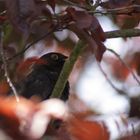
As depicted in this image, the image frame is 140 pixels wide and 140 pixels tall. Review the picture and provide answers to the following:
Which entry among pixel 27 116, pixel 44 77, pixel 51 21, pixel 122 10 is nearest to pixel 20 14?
pixel 51 21

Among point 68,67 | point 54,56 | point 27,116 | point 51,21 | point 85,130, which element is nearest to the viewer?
point 27,116

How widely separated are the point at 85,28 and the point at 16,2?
0.35m

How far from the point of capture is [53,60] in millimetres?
4309

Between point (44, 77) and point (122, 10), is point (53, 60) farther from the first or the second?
point (122, 10)

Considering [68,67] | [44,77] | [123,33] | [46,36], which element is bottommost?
[44,77]

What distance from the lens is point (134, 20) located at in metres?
3.29

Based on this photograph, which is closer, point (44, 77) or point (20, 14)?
point (20, 14)

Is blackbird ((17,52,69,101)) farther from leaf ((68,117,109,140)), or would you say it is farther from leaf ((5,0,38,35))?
leaf ((68,117,109,140))

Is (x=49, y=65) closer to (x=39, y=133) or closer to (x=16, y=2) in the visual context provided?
(x=16, y=2)

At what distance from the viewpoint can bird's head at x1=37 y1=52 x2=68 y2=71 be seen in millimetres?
4262

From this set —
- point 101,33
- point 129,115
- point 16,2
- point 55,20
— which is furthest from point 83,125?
point 129,115

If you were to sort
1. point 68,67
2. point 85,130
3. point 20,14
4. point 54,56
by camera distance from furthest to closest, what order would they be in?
1. point 54,56
2. point 68,67
3. point 20,14
4. point 85,130

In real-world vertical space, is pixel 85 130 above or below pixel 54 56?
above

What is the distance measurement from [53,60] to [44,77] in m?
0.26
